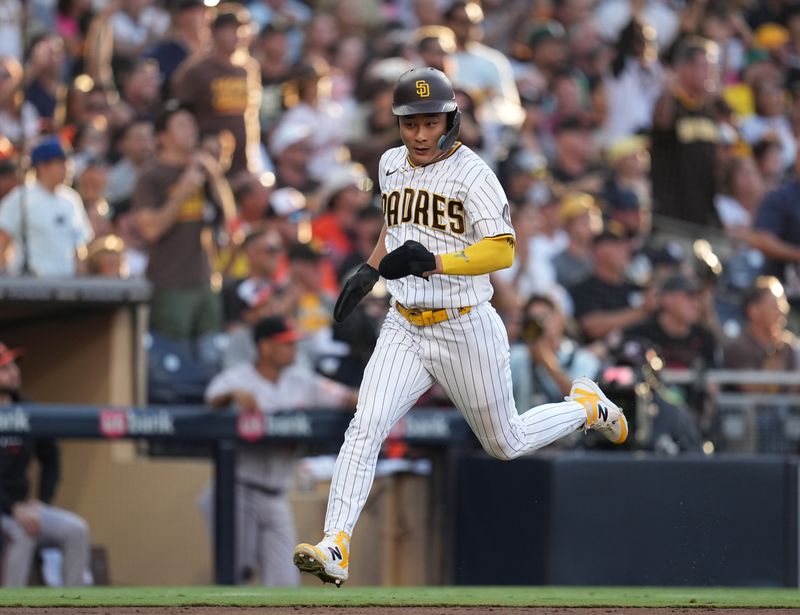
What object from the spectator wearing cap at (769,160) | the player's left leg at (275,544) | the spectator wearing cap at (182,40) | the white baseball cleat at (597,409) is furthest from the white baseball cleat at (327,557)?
the spectator wearing cap at (769,160)

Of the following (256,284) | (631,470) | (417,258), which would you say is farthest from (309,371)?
(417,258)

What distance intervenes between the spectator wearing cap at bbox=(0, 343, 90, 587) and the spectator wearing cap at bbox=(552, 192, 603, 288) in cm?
416

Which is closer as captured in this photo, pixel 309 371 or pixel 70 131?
pixel 309 371

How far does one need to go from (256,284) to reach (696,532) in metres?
3.28

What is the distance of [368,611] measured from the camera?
19.6 feet

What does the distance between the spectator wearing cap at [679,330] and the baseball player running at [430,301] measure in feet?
13.6

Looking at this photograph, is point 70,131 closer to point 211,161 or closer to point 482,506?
point 211,161

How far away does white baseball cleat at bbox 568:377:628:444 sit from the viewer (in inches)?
259

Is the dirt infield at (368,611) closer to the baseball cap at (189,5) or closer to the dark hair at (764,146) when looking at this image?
the baseball cap at (189,5)

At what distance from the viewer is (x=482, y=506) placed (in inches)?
335

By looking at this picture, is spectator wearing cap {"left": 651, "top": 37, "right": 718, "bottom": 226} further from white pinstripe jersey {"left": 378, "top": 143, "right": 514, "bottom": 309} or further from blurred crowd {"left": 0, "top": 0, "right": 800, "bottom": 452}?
white pinstripe jersey {"left": 378, "top": 143, "right": 514, "bottom": 309}

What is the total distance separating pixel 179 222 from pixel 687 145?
4.73 metres

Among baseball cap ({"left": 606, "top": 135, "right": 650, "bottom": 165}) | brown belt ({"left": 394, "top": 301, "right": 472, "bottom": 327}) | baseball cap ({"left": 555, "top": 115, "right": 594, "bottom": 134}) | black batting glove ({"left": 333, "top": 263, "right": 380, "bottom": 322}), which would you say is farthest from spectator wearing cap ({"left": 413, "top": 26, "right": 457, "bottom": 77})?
black batting glove ({"left": 333, "top": 263, "right": 380, "bottom": 322})

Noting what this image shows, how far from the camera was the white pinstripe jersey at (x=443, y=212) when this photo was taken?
575cm
